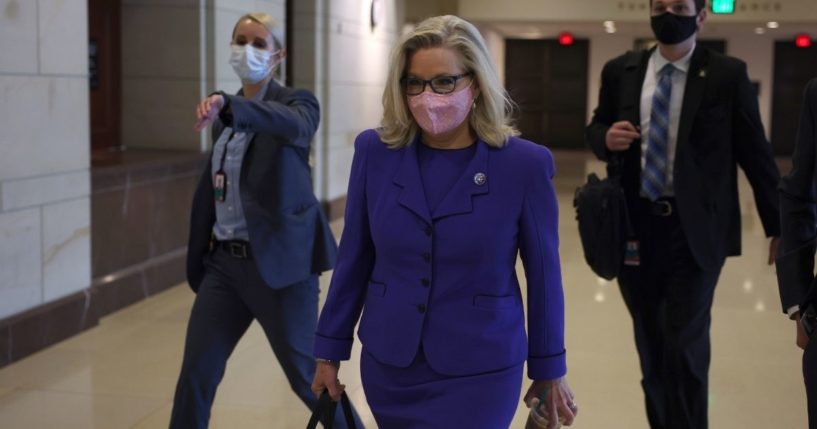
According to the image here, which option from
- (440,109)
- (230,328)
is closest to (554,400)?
(440,109)

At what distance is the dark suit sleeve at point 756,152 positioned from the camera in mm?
3939

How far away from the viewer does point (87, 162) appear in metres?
6.51

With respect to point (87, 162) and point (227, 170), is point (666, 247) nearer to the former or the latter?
point (227, 170)

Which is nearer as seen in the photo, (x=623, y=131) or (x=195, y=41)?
(x=623, y=131)

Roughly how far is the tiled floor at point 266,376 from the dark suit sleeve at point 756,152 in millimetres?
1321

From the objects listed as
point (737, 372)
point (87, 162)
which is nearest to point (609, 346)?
point (737, 372)

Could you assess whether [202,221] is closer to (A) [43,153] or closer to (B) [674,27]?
(B) [674,27]

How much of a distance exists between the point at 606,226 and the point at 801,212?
4.22ft

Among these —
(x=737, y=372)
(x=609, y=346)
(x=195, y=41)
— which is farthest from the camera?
(x=195, y=41)

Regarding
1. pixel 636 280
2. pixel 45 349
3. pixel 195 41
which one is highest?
pixel 195 41

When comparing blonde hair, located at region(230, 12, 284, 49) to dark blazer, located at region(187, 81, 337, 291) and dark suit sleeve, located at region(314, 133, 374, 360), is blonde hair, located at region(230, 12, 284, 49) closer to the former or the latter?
dark blazer, located at region(187, 81, 337, 291)

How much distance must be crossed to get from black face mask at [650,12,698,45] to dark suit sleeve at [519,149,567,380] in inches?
65.9

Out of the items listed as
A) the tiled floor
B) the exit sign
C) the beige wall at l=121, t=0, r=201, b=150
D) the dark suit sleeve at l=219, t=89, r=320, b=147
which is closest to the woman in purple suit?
the dark suit sleeve at l=219, t=89, r=320, b=147

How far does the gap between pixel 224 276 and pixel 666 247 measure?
1.60 metres
